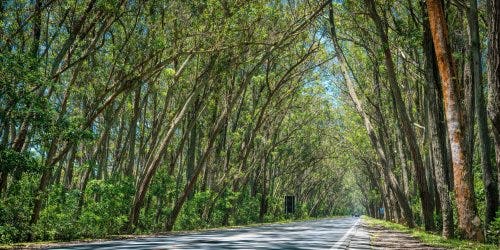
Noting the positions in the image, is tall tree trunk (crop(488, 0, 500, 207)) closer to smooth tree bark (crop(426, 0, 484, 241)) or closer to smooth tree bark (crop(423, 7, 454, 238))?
smooth tree bark (crop(426, 0, 484, 241))

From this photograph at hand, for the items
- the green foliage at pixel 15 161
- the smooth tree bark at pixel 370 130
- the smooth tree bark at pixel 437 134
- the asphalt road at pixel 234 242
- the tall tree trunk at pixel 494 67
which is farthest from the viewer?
the smooth tree bark at pixel 370 130

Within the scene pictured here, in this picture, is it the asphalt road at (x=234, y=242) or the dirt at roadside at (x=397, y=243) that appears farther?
the dirt at roadside at (x=397, y=243)

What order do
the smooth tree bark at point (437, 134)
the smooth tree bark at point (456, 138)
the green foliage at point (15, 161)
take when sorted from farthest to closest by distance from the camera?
the smooth tree bark at point (437, 134) < the smooth tree bark at point (456, 138) < the green foliage at point (15, 161)

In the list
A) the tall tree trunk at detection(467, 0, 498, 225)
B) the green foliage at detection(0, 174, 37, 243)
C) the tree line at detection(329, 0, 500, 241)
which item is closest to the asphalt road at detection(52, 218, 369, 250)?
the green foliage at detection(0, 174, 37, 243)

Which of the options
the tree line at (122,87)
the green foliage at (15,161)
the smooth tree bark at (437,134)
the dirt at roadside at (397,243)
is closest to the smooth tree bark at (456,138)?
the dirt at roadside at (397,243)

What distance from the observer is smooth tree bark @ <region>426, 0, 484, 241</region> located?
43.0 ft

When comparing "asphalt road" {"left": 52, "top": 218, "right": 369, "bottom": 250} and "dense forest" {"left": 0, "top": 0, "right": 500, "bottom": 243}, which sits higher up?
"dense forest" {"left": 0, "top": 0, "right": 500, "bottom": 243}

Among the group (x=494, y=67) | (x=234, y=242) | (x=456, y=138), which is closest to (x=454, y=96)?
(x=456, y=138)

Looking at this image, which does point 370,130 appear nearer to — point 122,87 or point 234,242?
point 122,87

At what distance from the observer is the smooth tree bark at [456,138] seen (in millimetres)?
13094

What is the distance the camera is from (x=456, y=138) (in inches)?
520

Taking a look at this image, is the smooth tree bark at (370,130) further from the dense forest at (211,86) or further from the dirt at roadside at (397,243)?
the dirt at roadside at (397,243)

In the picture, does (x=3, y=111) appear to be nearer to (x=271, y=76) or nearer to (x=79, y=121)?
(x=79, y=121)

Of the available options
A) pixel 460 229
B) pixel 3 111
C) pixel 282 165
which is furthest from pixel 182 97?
pixel 282 165
